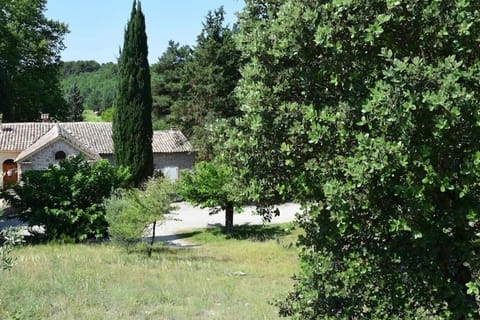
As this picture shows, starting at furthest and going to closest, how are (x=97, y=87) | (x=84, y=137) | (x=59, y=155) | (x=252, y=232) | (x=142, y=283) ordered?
(x=97, y=87), (x=84, y=137), (x=59, y=155), (x=252, y=232), (x=142, y=283)

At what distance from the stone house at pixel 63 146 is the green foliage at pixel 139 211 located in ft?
52.1

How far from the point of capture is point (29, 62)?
40.8 metres

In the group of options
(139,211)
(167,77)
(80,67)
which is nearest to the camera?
(139,211)

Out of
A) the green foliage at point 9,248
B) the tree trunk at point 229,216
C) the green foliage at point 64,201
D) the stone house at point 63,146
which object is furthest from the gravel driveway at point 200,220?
the green foliage at point 9,248

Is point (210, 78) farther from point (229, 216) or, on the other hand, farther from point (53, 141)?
point (229, 216)

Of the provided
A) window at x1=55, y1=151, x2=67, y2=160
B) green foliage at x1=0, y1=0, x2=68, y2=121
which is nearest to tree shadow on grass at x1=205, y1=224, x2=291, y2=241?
window at x1=55, y1=151, x2=67, y2=160

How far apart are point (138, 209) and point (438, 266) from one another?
35.5 ft

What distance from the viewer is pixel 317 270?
446 cm

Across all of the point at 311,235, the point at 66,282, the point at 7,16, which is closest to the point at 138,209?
the point at 66,282

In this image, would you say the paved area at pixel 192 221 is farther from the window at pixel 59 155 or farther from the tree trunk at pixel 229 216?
the window at pixel 59 155

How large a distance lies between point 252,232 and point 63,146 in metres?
15.9

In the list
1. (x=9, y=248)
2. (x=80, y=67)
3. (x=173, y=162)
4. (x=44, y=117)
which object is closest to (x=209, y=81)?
(x=173, y=162)

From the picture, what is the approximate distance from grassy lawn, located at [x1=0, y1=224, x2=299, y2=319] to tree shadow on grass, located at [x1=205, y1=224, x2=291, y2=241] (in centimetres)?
390

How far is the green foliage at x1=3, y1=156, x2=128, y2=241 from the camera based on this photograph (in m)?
16.1
